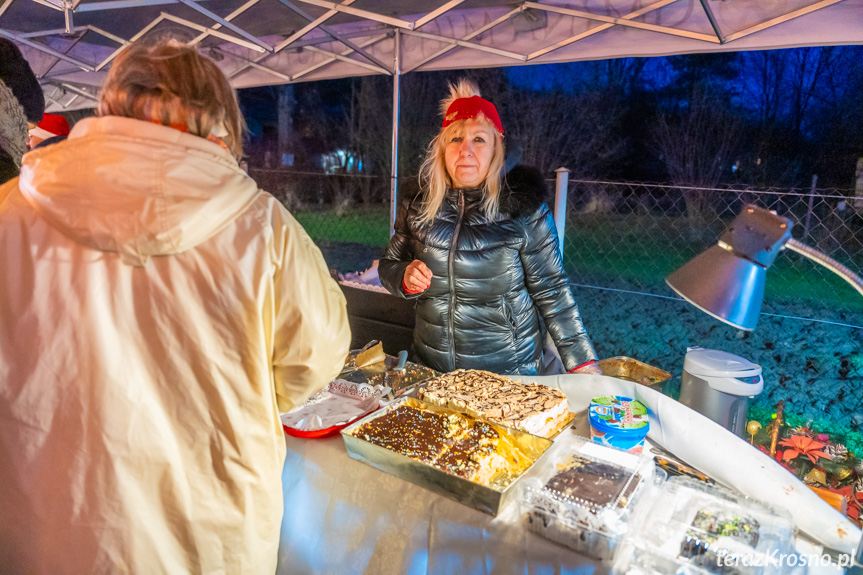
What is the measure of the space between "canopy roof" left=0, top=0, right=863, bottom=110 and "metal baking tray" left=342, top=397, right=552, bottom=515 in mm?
2192

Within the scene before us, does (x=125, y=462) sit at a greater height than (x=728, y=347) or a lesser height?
greater

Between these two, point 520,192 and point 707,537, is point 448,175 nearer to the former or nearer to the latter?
point 520,192

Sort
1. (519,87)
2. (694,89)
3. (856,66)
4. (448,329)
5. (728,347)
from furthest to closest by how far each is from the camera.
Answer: (519,87) → (694,89) → (856,66) → (728,347) → (448,329)

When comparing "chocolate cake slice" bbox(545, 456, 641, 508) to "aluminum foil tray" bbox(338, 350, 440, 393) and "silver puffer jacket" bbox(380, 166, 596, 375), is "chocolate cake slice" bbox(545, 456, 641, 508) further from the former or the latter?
"silver puffer jacket" bbox(380, 166, 596, 375)

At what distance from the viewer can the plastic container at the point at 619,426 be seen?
1.34 metres

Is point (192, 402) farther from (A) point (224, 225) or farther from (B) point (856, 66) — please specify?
(B) point (856, 66)

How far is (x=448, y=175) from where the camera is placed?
230cm

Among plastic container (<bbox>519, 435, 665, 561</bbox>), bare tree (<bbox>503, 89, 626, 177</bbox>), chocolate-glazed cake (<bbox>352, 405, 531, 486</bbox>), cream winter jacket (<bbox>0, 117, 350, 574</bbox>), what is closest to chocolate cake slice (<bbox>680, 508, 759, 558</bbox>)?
plastic container (<bbox>519, 435, 665, 561</bbox>)

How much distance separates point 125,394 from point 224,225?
37 centimetres

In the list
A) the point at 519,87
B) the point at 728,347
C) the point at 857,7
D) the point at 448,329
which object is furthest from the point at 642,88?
the point at 448,329

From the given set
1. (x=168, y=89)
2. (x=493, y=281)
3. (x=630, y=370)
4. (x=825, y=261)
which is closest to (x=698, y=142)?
(x=630, y=370)

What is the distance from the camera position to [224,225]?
0.95m

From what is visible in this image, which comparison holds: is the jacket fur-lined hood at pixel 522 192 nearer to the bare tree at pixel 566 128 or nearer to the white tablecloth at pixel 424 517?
the white tablecloth at pixel 424 517

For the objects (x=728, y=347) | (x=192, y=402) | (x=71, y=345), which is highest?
(x=71, y=345)
